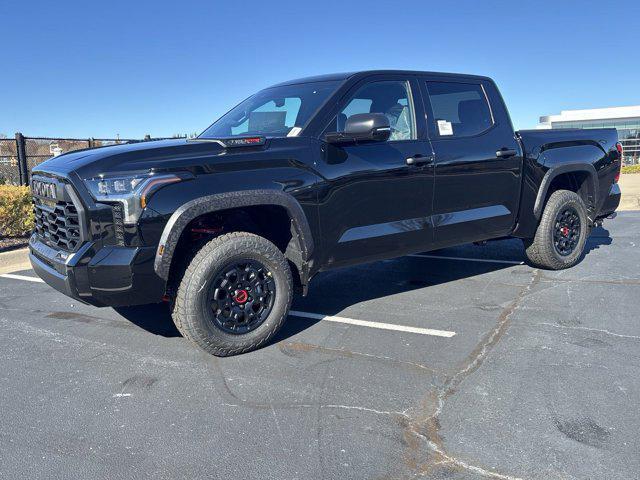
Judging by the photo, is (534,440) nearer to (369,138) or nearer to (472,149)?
(369,138)

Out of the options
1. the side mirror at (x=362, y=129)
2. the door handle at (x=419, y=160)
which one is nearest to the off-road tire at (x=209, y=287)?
the side mirror at (x=362, y=129)

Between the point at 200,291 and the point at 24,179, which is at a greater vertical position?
the point at 24,179

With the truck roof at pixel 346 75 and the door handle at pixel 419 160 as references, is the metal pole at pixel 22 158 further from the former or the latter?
the door handle at pixel 419 160

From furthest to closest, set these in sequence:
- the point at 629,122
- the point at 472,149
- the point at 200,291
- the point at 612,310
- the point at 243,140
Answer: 1. the point at 629,122
2. the point at 472,149
3. the point at 612,310
4. the point at 243,140
5. the point at 200,291

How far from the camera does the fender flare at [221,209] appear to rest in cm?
359

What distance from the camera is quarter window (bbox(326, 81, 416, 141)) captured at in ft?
15.6

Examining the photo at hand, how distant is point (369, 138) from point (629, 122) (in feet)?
182

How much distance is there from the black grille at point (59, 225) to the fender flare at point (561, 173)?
4.52 meters

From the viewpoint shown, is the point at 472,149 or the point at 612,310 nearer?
the point at 612,310

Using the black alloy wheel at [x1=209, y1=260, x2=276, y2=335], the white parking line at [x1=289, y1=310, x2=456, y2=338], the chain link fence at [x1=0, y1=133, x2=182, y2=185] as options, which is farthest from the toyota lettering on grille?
the chain link fence at [x1=0, y1=133, x2=182, y2=185]

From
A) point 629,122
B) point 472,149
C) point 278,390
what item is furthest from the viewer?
point 629,122

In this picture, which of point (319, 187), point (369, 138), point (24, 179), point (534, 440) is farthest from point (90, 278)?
point (24, 179)

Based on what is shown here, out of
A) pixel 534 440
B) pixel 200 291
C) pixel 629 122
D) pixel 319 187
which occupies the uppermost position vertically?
pixel 629 122

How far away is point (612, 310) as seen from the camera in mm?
4918
